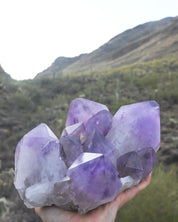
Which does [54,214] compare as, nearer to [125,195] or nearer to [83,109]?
[125,195]

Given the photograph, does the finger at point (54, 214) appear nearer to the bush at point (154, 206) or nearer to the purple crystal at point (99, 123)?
the purple crystal at point (99, 123)

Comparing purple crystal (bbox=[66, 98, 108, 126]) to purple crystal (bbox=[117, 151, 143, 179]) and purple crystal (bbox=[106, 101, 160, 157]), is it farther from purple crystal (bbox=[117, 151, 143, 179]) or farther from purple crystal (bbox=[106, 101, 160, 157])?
purple crystal (bbox=[117, 151, 143, 179])

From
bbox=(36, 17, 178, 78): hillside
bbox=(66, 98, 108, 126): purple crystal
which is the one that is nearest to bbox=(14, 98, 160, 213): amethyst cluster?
bbox=(66, 98, 108, 126): purple crystal

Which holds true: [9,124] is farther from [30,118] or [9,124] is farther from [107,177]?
[107,177]

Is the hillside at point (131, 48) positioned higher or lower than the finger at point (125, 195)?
higher

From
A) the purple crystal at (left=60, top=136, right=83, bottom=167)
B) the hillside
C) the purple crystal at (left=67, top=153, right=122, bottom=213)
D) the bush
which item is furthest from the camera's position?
the hillside

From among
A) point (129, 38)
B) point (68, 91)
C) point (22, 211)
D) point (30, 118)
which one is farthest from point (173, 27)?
point (22, 211)

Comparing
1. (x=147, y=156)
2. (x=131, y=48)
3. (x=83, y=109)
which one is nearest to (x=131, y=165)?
(x=147, y=156)

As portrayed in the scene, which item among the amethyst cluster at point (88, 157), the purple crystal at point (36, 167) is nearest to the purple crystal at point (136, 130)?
the amethyst cluster at point (88, 157)
